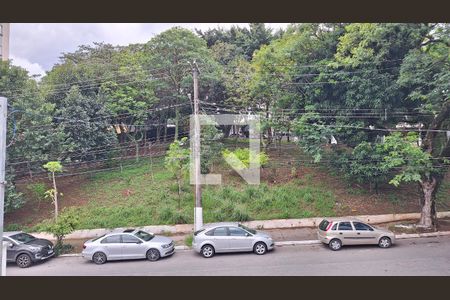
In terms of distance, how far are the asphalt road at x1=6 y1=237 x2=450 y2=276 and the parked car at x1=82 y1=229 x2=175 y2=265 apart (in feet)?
Answer: 0.86

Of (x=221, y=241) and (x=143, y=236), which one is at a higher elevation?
(x=143, y=236)

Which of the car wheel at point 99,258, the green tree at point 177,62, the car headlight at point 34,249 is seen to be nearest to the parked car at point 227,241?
the car wheel at point 99,258

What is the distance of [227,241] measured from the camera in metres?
13.7

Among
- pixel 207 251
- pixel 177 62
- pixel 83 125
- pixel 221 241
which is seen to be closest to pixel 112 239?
pixel 207 251

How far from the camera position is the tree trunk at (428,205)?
666 inches

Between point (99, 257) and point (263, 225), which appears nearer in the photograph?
point (99, 257)

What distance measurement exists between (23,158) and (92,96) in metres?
6.42

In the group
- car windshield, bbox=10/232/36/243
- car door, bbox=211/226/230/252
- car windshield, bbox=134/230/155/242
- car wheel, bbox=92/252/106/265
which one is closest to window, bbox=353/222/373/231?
car door, bbox=211/226/230/252

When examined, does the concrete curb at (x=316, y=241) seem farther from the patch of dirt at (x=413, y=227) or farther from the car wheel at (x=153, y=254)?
the car wheel at (x=153, y=254)

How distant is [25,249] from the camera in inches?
537

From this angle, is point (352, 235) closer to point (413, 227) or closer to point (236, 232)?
point (236, 232)

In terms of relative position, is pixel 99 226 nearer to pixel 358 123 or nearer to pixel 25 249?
pixel 25 249

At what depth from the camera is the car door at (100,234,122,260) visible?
44.7ft

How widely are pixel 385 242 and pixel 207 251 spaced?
7243mm
